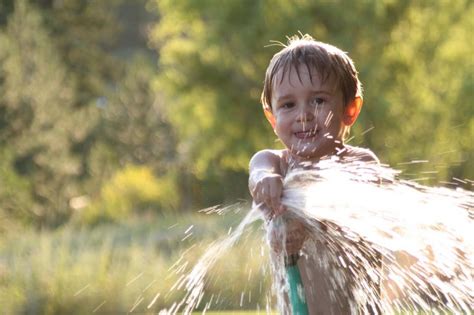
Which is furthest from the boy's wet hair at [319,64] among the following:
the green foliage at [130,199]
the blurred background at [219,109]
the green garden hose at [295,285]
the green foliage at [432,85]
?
the green foliage at [130,199]

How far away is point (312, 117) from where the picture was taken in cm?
340

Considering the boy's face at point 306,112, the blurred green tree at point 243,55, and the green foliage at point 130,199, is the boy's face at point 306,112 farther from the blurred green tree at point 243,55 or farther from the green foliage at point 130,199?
the green foliage at point 130,199

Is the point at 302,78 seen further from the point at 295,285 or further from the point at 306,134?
the point at 295,285

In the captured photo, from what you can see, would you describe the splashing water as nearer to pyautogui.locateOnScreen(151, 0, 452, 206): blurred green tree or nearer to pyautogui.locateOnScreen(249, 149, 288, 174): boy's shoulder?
pyautogui.locateOnScreen(249, 149, 288, 174): boy's shoulder

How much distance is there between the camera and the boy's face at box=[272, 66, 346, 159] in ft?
11.2

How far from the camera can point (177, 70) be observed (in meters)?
19.0

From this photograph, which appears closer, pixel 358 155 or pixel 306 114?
pixel 306 114

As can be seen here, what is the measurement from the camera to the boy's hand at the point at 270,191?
3086 millimetres

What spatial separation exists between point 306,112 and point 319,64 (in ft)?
0.56

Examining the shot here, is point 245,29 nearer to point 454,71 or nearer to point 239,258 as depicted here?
point 454,71

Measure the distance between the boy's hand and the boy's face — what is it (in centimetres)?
30

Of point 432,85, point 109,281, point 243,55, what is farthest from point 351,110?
point 432,85

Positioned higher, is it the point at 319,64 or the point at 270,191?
the point at 319,64

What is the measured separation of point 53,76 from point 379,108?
251 inches
